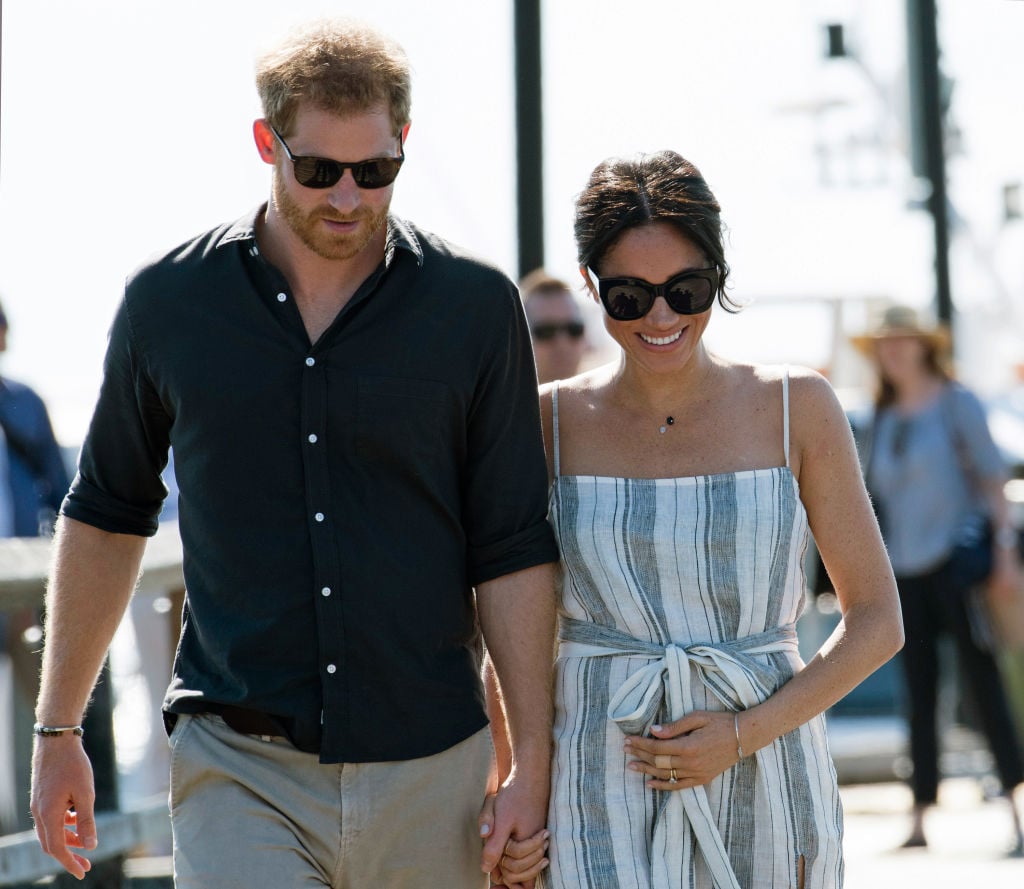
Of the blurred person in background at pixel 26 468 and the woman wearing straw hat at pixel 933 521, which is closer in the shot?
the blurred person in background at pixel 26 468

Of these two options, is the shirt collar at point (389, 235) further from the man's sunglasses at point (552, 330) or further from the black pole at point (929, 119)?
the black pole at point (929, 119)

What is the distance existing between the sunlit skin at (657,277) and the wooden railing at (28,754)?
2.37m

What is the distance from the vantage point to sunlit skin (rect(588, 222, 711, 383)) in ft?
10.3

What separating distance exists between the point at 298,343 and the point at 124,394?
15.1 inches

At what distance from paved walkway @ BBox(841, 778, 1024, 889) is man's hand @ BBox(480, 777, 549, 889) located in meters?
3.51

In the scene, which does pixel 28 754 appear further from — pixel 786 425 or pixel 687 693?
pixel 786 425

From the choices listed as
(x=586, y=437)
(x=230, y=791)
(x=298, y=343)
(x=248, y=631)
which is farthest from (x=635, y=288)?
(x=230, y=791)

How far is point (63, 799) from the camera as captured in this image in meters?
3.14

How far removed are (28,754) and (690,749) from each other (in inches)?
100

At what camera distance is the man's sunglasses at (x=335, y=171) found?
116 inches

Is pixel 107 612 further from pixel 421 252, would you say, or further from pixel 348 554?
pixel 421 252

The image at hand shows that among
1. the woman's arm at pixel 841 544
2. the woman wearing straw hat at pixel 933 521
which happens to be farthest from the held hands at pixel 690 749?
the woman wearing straw hat at pixel 933 521

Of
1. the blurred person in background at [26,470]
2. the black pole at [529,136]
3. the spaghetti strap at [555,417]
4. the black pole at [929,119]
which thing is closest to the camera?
the spaghetti strap at [555,417]

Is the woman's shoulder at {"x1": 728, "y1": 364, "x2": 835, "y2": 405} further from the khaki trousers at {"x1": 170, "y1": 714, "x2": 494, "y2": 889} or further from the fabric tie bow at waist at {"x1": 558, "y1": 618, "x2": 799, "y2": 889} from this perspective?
the khaki trousers at {"x1": 170, "y1": 714, "x2": 494, "y2": 889}
